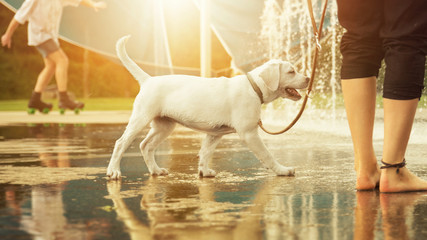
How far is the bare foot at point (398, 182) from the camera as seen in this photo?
10.5 ft

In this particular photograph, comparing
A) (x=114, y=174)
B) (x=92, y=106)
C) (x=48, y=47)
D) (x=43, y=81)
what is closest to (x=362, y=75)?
(x=114, y=174)

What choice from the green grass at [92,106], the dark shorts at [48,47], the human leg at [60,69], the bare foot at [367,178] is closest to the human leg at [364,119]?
the bare foot at [367,178]

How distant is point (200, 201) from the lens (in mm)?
2992

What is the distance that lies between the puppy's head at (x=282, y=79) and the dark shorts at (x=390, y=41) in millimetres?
659

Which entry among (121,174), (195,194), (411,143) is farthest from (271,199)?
(411,143)

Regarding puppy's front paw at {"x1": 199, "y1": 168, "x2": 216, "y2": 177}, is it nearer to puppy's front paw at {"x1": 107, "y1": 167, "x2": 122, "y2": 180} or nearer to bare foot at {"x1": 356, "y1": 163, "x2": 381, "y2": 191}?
puppy's front paw at {"x1": 107, "y1": 167, "x2": 122, "y2": 180}

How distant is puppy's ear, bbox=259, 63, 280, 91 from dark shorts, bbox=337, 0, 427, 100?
0.65 metres

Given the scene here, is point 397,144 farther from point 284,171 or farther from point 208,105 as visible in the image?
point 208,105

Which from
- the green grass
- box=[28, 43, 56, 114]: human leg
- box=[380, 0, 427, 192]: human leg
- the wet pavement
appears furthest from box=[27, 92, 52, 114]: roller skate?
box=[380, 0, 427, 192]: human leg

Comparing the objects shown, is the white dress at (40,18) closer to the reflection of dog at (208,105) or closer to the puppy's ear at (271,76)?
the reflection of dog at (208,105)

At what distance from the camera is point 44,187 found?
348 centimetres

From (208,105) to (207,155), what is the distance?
32 centimetres

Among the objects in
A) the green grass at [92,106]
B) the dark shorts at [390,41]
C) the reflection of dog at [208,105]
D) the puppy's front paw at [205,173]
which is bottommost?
the green grass at [92,106]

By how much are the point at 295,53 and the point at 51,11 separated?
4.96 meters
